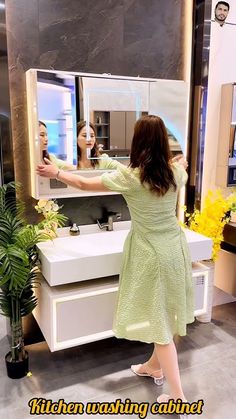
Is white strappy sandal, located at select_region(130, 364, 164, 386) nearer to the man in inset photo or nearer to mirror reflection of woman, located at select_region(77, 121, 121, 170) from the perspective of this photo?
mirror reflection of woman, located at select_region(77, 121, 121, 170)

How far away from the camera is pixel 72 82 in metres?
2.19

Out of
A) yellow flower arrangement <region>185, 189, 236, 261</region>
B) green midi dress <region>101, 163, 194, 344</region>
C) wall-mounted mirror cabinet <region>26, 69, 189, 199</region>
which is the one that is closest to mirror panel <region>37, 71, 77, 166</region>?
wall-mounted mirror cabinet <region>26, 69, 189, 199</region>

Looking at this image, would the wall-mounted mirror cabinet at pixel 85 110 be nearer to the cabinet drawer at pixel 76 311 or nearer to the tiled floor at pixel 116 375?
the cabinet drawer at pixel 76 311

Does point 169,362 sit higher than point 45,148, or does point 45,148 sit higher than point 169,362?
point 45,148

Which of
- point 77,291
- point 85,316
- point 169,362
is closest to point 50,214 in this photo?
point 77,291

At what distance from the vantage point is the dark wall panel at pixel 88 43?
2.07 metres

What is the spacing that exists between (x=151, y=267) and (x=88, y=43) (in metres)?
1.42

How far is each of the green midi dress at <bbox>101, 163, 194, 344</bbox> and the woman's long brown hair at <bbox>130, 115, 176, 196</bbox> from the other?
4 centimetres

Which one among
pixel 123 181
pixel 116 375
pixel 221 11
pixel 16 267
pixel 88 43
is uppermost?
pixel 221 11

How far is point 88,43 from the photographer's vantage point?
2.24 metres

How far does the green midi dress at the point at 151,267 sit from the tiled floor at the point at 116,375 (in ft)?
1.45

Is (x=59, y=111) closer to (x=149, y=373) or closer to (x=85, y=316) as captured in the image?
(x=85, y=316)

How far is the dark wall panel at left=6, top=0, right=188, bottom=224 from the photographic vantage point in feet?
6.79

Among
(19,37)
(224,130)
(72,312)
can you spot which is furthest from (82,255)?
(224,130)
